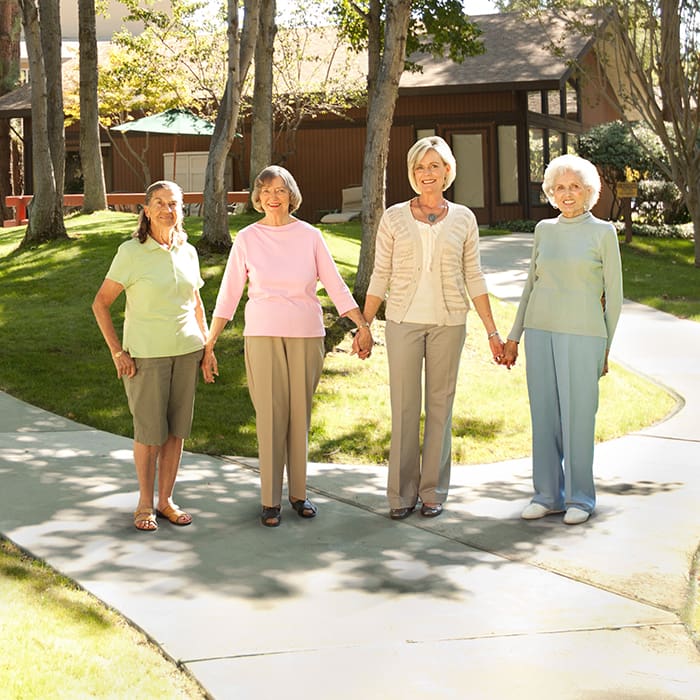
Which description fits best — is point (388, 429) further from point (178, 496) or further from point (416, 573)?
point (416, 573)

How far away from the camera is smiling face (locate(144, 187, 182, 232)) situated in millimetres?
6344

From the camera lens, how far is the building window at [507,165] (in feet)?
104

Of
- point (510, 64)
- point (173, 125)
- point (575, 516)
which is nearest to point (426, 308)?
point (575, 516)

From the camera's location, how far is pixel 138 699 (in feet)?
13.8

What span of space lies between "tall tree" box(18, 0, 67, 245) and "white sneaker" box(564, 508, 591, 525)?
13.6m

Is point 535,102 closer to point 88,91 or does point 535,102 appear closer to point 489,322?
point 88,91

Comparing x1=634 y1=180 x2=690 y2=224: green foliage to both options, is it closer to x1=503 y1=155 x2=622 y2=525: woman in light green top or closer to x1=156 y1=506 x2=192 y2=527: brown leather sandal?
x1=503 y1=155 x2=622 y2=525: woman in light green top

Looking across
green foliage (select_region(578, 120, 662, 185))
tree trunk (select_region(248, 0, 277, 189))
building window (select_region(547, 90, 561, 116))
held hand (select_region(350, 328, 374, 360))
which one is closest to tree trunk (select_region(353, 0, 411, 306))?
held hand (select_region(350, 328, 374, 360))

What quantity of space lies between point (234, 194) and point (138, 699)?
22.3 meters

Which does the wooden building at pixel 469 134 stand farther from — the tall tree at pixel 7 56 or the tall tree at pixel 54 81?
the tall tree at pixel 54 81

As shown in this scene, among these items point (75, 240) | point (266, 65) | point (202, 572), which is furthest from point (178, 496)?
point (266, 65)

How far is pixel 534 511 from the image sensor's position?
682 cm

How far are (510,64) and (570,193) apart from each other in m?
24.6

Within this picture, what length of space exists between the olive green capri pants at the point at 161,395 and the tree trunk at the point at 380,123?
608 cm
